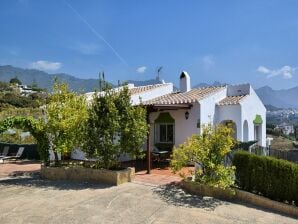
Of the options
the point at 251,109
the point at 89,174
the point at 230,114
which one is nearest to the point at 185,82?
the point at 251,109

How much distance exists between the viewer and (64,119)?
1644 cm

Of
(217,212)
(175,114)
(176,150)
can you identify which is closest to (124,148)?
(176,150)

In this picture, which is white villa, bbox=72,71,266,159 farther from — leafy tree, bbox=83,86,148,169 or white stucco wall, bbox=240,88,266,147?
leafy tree, bbox=83,86,148,169

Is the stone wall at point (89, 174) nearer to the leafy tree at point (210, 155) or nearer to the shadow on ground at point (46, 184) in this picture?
the shadow on ground at point (46, 184)

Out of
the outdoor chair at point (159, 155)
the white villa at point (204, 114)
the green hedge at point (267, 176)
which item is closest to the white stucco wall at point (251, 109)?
the white villa at point (204, 114)

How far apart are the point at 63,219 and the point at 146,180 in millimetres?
5738

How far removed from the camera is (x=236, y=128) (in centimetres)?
2189

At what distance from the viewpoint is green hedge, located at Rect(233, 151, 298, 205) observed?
449 inches

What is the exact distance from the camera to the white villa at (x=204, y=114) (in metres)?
20.3

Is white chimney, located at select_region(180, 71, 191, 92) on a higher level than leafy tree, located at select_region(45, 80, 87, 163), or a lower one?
higher

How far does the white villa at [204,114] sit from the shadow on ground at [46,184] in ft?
19.4

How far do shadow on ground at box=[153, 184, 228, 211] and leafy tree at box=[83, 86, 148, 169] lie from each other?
2624mm

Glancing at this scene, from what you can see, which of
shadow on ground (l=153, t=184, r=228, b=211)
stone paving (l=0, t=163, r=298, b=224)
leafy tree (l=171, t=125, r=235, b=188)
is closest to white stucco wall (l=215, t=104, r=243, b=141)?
stone paving (l=0, t=163, r=298, b=224)

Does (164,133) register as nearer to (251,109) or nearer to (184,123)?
(184,123)
